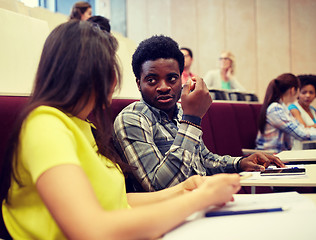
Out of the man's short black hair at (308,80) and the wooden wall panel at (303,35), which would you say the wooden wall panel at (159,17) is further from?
the man's short black hair at (308,80)

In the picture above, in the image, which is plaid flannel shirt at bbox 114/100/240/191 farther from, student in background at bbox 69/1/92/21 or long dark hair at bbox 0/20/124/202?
student in background at bbox 69/1/92/21

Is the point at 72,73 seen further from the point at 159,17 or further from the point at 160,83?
the point at 159,17

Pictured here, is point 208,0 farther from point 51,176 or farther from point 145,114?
point 51,176

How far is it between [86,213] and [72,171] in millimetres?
77

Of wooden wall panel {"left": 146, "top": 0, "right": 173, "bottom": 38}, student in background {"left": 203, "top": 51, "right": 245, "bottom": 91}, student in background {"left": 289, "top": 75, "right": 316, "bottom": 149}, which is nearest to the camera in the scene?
student in background {"left": 289, "top": 75, "right": 316, "bottom": 149}

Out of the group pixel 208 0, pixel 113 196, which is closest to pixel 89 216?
pixel 113 196

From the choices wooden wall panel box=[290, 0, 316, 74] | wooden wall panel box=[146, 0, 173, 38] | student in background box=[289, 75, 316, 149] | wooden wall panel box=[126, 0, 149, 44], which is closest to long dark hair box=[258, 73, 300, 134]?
student in background box=[289, 75, 316, 149]

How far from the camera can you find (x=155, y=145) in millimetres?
1316

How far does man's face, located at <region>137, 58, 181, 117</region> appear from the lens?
1406 mm

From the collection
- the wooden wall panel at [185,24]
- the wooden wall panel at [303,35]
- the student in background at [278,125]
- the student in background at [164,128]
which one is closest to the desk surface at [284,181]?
the student in background at [164,128]

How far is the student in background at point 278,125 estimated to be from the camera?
3.09m

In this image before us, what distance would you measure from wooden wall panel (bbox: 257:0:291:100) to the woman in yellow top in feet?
19.6

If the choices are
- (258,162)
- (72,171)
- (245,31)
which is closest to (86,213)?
(72,171)

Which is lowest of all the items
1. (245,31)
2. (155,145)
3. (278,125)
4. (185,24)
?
(278,125)
